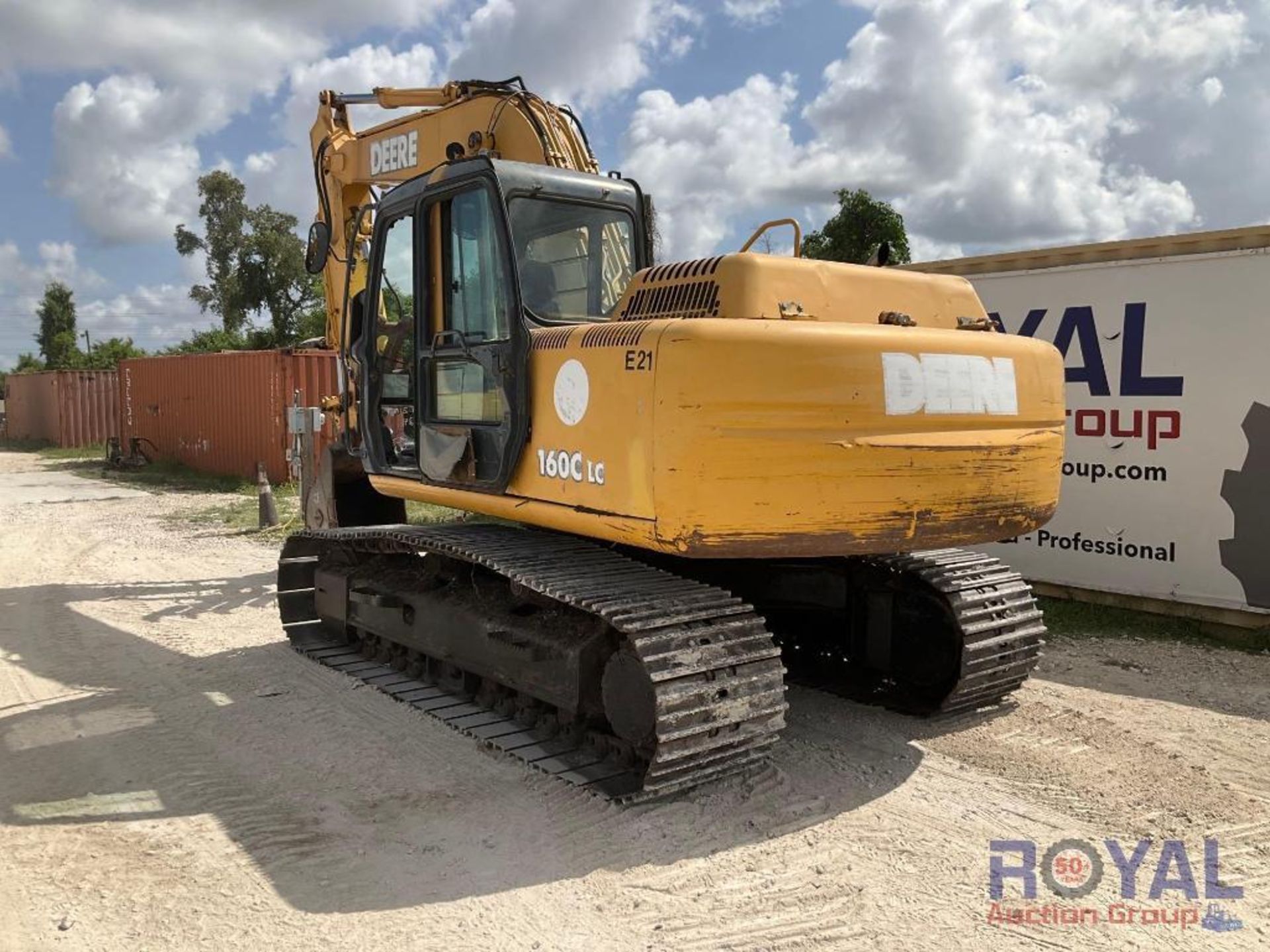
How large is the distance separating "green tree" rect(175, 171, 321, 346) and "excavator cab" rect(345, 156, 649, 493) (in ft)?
125

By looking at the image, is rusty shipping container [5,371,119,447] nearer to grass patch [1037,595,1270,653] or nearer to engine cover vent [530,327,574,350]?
grass patch [1037,595,1270,653]

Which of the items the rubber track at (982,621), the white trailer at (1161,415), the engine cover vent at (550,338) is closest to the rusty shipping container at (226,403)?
the white trailer at (1161,415)

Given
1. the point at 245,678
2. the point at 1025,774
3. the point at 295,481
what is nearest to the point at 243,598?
the point at 245,678

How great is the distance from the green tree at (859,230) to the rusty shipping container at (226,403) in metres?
10.6

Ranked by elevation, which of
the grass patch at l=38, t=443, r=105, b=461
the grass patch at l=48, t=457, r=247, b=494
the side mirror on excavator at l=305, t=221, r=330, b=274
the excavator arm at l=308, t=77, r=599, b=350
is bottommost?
the grass patch at l=48, t=457, r=247, b=494

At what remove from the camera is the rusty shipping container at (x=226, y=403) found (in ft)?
60.7

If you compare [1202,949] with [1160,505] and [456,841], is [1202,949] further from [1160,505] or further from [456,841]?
[1160,505]

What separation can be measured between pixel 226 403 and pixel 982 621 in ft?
57.2

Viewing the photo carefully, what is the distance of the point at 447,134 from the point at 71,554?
694 cm

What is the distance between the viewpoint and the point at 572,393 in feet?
14.1

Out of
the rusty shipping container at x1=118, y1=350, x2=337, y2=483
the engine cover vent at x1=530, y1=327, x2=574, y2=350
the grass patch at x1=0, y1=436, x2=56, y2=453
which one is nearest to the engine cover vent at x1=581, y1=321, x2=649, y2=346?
the engine cover vent at x1=530, y1=327, x2=574, y2=350

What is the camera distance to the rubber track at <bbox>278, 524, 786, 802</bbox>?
13.4ft

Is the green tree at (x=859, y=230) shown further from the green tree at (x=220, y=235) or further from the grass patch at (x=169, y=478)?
the green tree at (x=220, y=235)

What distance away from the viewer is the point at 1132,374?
795 centimetres
